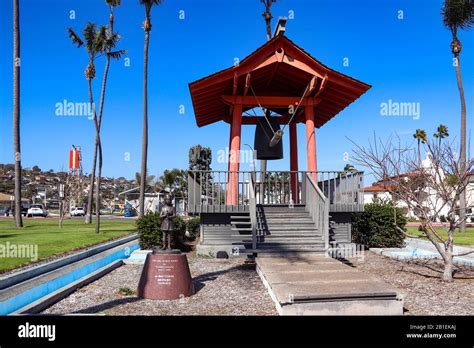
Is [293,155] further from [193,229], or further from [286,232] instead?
[193,229]

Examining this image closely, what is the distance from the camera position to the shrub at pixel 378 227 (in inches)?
541

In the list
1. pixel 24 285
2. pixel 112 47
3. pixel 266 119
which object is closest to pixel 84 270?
pixel 24 285

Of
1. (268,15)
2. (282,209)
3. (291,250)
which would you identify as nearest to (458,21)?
(268,15)

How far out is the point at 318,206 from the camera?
36.7ft

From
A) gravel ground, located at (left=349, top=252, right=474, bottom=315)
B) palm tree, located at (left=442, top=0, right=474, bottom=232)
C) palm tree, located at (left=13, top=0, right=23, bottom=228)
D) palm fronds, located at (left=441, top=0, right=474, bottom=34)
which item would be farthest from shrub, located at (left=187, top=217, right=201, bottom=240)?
palm fronds, located at (left=441, top=0, right=474, bottom=34)

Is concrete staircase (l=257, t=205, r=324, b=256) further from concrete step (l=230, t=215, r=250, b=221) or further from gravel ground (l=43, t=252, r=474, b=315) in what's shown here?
gravel ground (l=43, t=252, r=474, b=315)

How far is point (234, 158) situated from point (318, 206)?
134 inches

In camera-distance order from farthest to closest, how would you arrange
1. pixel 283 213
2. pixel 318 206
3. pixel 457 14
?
pixel 457 14 → pixel 283 213 → pixel 318 206

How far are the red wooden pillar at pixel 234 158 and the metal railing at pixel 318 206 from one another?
238 cm

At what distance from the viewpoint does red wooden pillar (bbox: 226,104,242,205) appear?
12.8 meters

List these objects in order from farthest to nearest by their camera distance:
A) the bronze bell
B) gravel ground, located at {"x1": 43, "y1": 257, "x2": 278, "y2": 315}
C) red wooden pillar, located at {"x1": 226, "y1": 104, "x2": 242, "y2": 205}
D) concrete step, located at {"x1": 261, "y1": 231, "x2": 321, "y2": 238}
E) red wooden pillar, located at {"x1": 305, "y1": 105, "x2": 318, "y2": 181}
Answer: the bronze bell → red wooden pillar, located at {"x1": 305, "y1": 105, "x2": 318, "y2": 181} → red wooden pillar, located at {"x1": 226, "y1": 104, "x2": 242, "y2": 205} → concrete step, located at {"x1": 261, "y1": 231, "x2": 321, "y2": 238} → gravel ground, located at {"x1": 43, "y1": 257, "x2": 278, "y2": 315}

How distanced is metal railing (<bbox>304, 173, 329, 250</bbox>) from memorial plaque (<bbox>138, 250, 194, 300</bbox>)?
4.56 meters

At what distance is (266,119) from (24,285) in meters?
9.13
